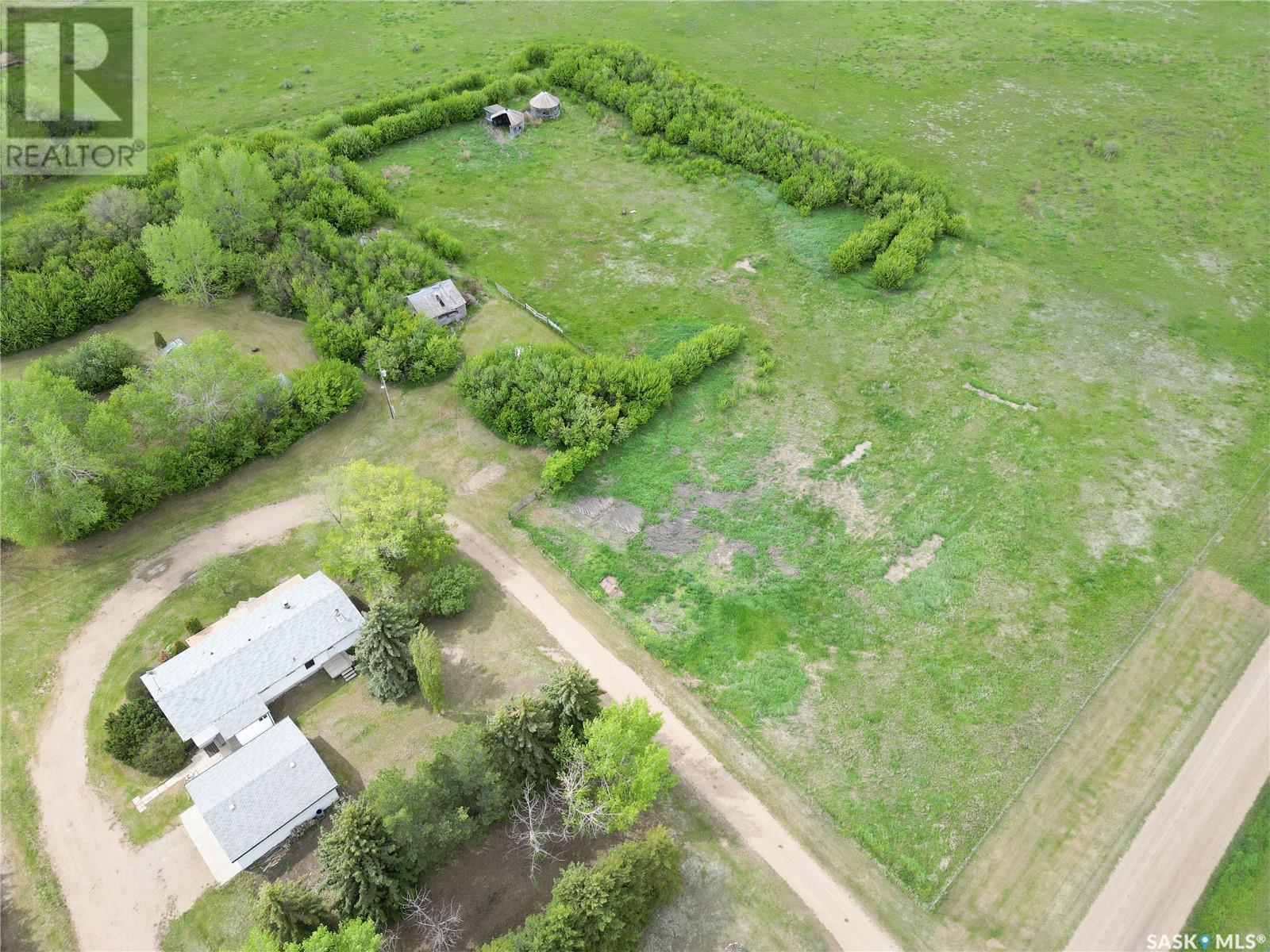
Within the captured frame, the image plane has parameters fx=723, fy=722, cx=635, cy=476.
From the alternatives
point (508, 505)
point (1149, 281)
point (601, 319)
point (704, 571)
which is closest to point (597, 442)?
point (508, 505)

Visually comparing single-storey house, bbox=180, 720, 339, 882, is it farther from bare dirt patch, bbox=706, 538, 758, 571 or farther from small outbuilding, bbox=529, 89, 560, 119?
small outbuilding, bbox=529, 89, 560, 119

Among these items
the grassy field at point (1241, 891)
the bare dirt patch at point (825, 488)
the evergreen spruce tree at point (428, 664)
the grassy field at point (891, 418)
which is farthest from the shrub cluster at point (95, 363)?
the grassy field at point (1241, 891)

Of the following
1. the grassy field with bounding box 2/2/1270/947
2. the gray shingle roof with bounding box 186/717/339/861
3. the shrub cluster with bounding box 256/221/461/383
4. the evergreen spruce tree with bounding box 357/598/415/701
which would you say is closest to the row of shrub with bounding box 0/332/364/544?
the grassy field with bounding box 2/2/1270/947

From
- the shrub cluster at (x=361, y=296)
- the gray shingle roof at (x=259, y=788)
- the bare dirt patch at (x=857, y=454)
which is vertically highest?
the bare dirt patch at (x=857, y=454)

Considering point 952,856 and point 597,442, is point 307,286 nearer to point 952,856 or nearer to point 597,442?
point 597,442

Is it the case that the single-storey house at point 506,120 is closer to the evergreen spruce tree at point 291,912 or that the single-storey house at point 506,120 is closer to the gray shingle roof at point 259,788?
the gray shingle roof at point 259,788

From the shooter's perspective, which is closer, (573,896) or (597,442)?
(573,896)
